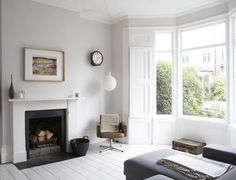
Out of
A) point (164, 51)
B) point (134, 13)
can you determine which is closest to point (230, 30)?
point (164, 51)

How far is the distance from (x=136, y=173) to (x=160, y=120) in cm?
261

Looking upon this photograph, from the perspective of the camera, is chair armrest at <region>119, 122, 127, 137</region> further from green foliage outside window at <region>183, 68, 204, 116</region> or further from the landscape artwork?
the landscape artwork

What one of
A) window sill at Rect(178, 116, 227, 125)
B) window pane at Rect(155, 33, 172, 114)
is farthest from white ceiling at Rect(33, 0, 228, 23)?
window sill at Rect(178, 116, 227, 125)

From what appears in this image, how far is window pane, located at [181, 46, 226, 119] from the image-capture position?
436 cm

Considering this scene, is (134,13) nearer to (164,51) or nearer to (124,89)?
(164,51)

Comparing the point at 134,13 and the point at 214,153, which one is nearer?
the point at 214,153

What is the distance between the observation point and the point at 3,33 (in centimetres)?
369

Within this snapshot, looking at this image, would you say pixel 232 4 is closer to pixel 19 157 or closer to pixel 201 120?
pixel 201 120

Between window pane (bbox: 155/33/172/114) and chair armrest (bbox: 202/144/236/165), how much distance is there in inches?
93.6

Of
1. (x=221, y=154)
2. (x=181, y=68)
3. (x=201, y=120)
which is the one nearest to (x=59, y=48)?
(x=181, y=68)

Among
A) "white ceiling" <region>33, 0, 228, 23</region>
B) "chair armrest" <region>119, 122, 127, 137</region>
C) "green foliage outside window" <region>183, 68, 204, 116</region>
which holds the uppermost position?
"white ceiling" <region>33, 0, 228, 23</region>

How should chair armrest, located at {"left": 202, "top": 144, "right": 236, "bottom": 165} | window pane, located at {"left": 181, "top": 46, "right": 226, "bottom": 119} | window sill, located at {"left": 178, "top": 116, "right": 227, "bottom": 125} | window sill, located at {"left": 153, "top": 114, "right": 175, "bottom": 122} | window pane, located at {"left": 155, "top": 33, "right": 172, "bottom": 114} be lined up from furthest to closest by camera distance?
1. window pane, located at {"left": 155, "top": 33, "right": 172, "bottom": 114}
2. window sill, located at {"left": 153, "top": 114, "right": 175, "bottom": 122}
3. window pane, located at {"left": 181, "top": 46, "right": 226, "bottom": 119}
4. window sill, located at {"left": 178, "top": 116, "right": 227, "bottom": 125}
5. chair armrest, located at {"left": 202, "top": 144, "right": 236, "bottom": 165}

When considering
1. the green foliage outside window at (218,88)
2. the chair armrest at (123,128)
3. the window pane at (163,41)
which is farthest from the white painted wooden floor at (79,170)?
the window pane at (163,41)

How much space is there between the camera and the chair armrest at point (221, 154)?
98.1 inches
